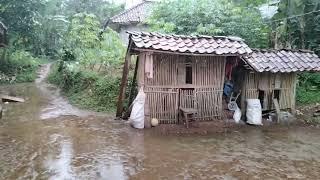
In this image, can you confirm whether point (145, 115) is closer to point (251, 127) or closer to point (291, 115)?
point (251, 127)

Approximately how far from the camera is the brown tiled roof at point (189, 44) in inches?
418

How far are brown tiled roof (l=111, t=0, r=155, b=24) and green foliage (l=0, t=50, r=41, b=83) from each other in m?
7.18

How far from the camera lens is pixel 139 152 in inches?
354

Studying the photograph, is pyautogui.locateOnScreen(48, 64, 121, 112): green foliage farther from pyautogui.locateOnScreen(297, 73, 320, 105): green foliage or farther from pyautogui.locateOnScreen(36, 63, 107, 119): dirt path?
pyautogui.locateOnScreen(297, 73, 320, 105): green foliage

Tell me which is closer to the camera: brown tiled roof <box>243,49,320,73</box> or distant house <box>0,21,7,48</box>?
brown tiled roof <box>243,49,320,73</box>

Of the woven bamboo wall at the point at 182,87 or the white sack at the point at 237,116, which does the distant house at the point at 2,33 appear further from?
the white sack at the point at 237,116

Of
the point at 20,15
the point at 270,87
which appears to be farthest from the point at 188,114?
the point at 20,15

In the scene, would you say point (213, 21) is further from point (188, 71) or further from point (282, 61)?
point (188, 71)

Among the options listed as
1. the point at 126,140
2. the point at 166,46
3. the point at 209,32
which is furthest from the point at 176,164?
the point at 209,32

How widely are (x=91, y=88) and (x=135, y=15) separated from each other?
12.0 m

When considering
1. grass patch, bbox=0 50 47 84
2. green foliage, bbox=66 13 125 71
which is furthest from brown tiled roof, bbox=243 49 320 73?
grass patch, bbox=0 50 47 84

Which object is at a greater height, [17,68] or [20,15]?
[20,15]

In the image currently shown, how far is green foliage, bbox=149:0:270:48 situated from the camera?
56.1 feet

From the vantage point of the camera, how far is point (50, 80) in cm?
2359
